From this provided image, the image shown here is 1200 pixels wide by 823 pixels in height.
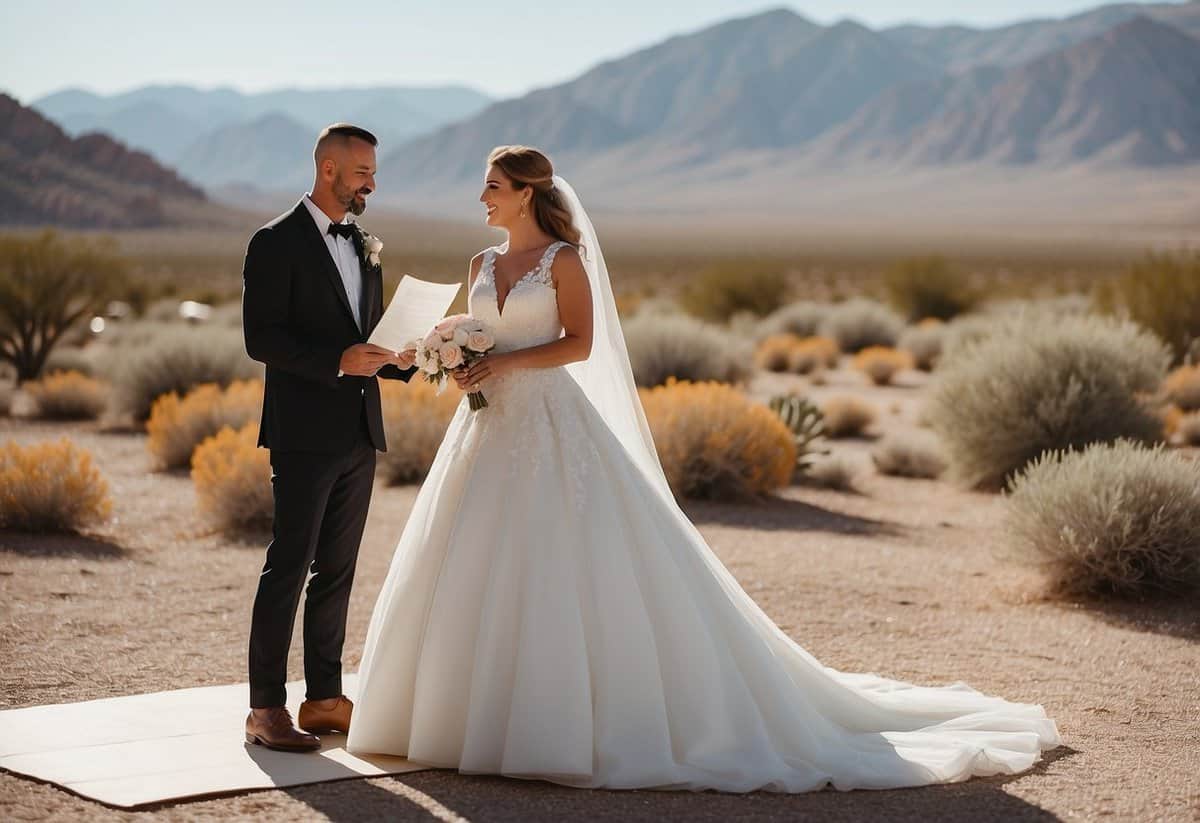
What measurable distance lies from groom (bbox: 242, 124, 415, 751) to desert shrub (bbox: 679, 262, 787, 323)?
26468 mm

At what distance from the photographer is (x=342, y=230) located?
18.3ft

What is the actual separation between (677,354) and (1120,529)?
10161mm

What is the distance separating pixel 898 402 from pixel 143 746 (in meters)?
16.2

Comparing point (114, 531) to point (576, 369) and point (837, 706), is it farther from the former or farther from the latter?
point (837, 706)

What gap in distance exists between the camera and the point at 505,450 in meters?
5.54

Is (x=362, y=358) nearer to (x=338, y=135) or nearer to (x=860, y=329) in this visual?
(x=338, y=135)

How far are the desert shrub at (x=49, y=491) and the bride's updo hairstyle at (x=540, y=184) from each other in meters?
5.90

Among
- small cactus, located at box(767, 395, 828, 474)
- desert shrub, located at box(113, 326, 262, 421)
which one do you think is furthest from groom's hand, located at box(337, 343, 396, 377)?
desert shrub, located at box(113, 326, 262, 421)

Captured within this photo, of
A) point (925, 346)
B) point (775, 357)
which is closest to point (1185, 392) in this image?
point (925, 346)

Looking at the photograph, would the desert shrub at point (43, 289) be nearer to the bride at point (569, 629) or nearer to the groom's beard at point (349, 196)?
the groom's beard at point (349, 196)

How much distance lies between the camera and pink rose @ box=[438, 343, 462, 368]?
5.43 metres

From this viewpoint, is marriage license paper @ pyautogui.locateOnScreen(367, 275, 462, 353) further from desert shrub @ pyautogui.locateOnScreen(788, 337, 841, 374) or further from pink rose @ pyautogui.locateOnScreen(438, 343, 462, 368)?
desert shrub @ pyautogui.locateOnScreen(788, 337, 841, 374)

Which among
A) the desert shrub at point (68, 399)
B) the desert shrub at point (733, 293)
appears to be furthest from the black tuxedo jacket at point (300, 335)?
the desert shrub at point (733, 293)

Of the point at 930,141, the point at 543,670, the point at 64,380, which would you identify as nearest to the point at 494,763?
the point at 543,670
